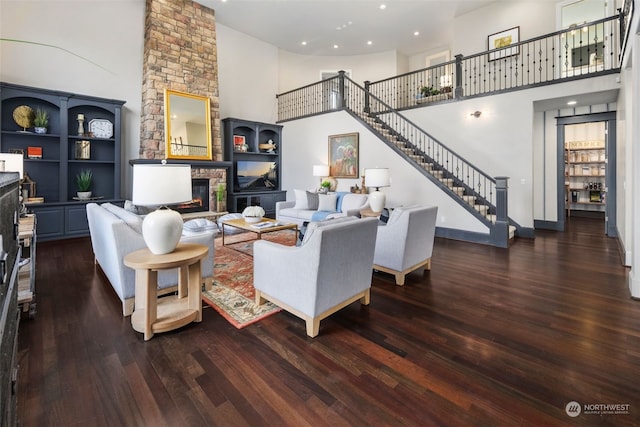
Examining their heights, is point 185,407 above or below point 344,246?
below

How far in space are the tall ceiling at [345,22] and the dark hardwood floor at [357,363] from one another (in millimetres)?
7219

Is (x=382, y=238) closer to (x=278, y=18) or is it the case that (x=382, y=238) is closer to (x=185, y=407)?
(x=185, y=407)

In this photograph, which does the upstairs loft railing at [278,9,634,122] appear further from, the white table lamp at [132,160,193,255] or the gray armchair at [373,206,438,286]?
the white table lamp at [132,160,193,255]

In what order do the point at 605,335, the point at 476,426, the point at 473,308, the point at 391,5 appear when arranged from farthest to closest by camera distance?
the point at 391,5
the point at 473,308
the point at 605,335
the point at 476,426

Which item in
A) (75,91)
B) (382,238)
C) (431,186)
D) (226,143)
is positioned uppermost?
(75,91)

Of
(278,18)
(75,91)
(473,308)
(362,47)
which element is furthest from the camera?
(362,47)

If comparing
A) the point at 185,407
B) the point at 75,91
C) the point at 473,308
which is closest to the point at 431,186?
the point at 473,308

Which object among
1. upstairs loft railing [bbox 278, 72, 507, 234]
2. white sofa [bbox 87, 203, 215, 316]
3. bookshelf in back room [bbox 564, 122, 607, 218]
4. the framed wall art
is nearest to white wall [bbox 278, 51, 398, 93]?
upstairs loft railing [bbox 278, 72, 507, 234]

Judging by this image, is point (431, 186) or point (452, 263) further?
point (431, 186)

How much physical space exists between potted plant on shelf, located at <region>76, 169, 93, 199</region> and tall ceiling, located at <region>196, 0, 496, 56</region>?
15.7ft

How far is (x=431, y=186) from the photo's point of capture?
6.35 meters

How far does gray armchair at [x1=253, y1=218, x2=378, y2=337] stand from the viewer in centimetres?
226

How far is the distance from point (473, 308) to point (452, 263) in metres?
1.55

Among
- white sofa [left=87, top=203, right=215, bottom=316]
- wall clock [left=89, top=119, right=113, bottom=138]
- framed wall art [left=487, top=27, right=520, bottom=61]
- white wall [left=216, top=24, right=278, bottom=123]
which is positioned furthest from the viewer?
white wall [left=216, top=24, right=278, bottom=123]
